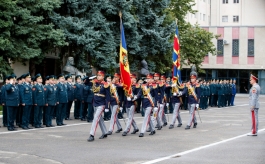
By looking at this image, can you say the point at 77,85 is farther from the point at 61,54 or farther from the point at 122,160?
the point at 122,160

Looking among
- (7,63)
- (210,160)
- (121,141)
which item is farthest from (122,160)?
(7,63)

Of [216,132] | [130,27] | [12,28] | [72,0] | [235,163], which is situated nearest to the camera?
[235,163]

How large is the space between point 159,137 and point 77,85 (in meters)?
7.92

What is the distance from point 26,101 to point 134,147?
606 cm

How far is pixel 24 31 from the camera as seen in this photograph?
2841cm

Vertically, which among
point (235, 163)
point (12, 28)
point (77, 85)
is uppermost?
point (12, 28)

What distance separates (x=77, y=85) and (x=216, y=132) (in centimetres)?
751

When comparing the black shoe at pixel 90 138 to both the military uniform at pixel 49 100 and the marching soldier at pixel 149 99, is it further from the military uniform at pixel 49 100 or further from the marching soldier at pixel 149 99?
the military uniform at pixel 49 100

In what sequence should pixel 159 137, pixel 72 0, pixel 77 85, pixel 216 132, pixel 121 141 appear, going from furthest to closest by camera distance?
pixel 72 0 → pixel 77 85 → pixel 216 132 → pixel 159 137 → pixel 121 141

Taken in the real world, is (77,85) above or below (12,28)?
below

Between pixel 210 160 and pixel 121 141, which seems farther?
pixel 121 141

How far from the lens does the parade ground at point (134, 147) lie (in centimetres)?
1241

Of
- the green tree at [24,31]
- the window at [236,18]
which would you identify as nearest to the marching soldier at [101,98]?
the green tree at [24,31]

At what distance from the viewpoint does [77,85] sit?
80.2ft
